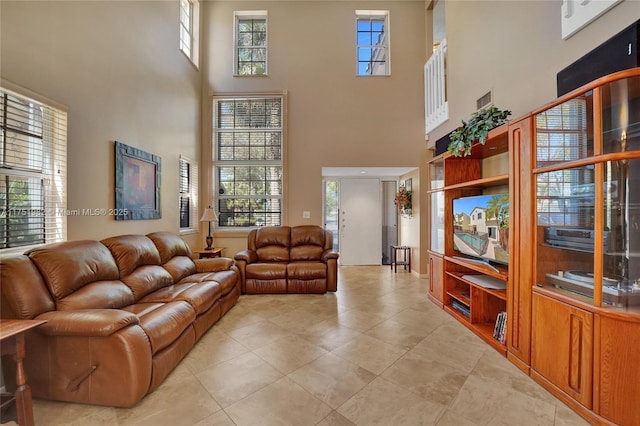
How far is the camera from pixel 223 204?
16.7 feet

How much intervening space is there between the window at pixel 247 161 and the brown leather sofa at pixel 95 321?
2627mm

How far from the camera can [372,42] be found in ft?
16.7

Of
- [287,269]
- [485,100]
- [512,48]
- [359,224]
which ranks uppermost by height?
[512,48]

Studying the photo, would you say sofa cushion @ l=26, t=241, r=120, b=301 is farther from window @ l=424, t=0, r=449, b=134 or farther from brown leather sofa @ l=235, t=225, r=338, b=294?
window @ l=424, t=0, r=449, b=134

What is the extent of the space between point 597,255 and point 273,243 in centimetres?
382

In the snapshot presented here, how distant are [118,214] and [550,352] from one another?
4129 millimetres

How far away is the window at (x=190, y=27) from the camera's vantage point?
4.48 metres

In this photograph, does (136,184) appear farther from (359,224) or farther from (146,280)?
(359,224)

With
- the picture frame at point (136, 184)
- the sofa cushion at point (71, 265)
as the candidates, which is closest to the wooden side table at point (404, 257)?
the picture frame at point (136, 184)

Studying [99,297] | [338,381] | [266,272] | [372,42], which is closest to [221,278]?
[266,272]

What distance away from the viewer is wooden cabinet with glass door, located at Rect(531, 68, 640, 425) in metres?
1.45

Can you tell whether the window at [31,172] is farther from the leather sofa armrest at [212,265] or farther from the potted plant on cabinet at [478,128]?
the potted plant on cabinet at [478,128]

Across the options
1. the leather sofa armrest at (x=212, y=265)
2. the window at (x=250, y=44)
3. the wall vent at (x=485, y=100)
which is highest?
the window at (x=250, y=44)

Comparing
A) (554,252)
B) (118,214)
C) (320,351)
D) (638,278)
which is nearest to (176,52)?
(118,214)
